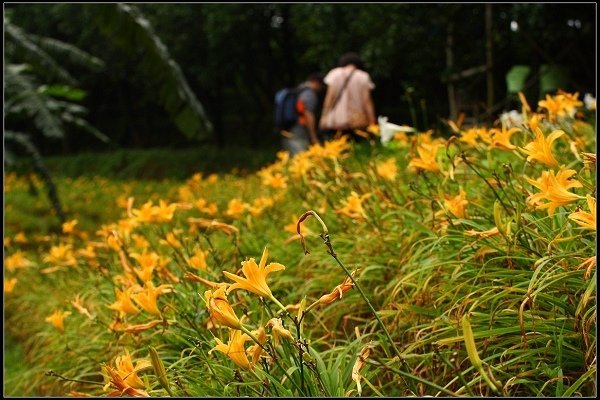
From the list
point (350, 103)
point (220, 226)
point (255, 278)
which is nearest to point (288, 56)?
point (350, 103)

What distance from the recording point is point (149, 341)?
6.57 feet

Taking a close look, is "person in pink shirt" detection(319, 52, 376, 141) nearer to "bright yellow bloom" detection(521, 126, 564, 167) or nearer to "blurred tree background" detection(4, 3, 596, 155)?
"blurred tree background" detection(4, 3, 596, 155)

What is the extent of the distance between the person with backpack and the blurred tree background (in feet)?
3.21

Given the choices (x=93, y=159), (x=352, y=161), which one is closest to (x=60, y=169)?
(x=93, y=159)

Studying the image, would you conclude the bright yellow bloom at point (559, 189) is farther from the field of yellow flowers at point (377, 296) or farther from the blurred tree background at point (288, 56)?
the blurred tree background at point (288, 56)

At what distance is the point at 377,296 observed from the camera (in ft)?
6.22

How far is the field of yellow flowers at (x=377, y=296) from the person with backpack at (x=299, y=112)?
3.18 meters

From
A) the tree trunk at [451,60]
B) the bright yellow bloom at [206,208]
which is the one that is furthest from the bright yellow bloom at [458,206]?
the tree trunk at [451,60]

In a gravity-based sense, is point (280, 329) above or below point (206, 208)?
above

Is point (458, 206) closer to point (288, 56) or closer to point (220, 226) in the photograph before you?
point (220, 226)

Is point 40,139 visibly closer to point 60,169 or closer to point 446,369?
point 60,169

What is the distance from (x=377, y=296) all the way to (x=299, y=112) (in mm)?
4827

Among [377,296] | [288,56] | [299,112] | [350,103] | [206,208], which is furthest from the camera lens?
[288,56]

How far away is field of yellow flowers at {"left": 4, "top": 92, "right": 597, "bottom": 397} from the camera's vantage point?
1.17m
